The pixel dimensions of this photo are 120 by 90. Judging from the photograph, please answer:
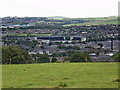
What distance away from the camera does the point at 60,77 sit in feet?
57.8

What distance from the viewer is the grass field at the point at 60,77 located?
600 inches

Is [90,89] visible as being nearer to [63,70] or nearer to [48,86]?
[48,86]

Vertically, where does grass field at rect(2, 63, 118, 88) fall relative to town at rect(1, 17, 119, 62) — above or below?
above

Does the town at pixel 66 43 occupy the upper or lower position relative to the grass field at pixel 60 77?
lower

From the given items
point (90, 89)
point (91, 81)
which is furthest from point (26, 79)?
point (90, 89)

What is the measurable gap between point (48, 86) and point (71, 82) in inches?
54.7

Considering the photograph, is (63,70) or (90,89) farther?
(63,70)

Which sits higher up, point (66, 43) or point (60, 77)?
point (60, 77)

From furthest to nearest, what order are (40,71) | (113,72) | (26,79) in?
(40,71)
(113,72)
(26,79)

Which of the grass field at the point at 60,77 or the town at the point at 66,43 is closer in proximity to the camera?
the grass field at the point at 60,77

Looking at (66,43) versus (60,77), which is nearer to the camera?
(60,77)

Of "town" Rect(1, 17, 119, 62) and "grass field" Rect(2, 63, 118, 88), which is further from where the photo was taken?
"town" Rect(1, 17, 119, 62)

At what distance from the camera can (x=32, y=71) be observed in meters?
20.0

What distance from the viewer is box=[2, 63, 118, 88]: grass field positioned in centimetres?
1524
